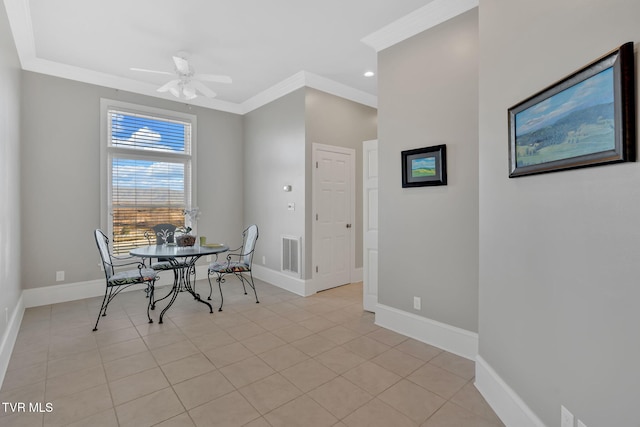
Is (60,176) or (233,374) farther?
(60,176)

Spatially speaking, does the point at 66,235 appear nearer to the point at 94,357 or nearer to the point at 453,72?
the point at 94,357

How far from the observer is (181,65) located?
3467 mm

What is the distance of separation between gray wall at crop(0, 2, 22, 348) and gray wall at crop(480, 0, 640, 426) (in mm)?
3476

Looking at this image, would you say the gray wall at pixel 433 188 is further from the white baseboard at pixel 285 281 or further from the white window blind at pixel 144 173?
the white window blind at pixel 144 173

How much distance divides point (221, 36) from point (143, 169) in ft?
7.98

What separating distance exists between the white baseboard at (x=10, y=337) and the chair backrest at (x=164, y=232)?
1.54 meters

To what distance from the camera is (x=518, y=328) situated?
1.74 metres

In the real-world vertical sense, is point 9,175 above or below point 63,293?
above

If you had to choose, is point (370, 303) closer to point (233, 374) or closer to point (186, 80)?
point (233, 374)

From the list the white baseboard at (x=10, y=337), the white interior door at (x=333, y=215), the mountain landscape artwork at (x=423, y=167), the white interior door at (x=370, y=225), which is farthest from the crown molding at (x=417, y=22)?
the white baseboard at (x=10, y=337)

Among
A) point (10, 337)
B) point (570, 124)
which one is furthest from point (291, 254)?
point (570, 124)

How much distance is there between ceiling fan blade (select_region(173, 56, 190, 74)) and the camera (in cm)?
340

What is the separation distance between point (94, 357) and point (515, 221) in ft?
10.9

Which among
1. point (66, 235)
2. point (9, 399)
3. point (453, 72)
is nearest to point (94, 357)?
point (9, 399)
